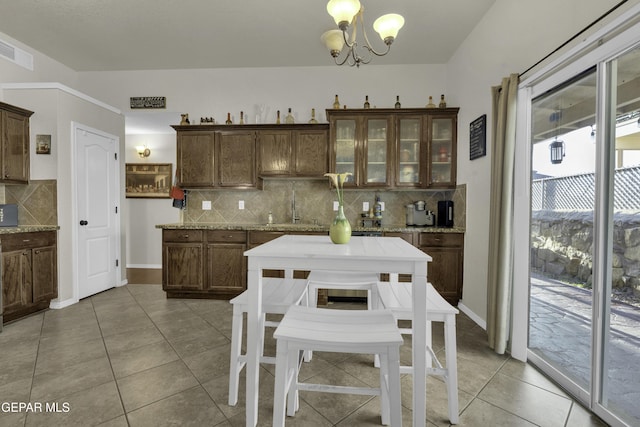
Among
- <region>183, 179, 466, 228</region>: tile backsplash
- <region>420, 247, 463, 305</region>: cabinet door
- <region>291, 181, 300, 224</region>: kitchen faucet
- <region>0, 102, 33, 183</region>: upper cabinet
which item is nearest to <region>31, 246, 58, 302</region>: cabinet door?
<region>0, 102, 33, 183</region>: upper cabinet

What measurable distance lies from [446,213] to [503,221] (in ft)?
4.28

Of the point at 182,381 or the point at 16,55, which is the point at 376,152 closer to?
the point at 182,381

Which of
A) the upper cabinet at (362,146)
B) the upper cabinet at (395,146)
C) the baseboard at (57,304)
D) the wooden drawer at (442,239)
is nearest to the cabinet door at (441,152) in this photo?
the upper cabinet at (395,146)

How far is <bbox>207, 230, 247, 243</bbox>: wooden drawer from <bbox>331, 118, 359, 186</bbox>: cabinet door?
1.41m

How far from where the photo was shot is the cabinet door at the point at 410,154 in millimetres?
3551

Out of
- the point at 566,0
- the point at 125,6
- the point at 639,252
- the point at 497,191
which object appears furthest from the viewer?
the point at 125,6

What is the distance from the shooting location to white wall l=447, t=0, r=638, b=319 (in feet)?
6.05

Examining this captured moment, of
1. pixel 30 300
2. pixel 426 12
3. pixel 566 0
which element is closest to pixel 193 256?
pixel 30 300

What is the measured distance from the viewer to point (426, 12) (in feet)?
9.25

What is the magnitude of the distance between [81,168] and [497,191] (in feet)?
14.4

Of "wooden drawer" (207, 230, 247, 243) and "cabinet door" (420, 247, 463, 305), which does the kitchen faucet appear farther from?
"cabinet door" (420, 247, 463, 305)

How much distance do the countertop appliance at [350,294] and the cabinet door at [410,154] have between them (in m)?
0.72

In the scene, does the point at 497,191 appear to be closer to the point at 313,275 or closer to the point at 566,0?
the point at 566,0

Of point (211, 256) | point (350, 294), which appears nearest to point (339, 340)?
point (350, 294)
